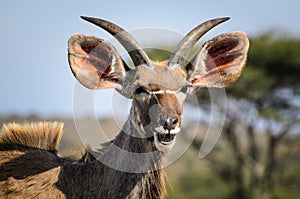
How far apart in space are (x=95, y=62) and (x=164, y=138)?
1.34m

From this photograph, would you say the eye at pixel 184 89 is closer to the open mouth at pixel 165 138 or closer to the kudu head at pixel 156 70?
the kudu head at pixel 156 70

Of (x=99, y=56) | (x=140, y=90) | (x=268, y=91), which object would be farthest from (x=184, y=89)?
(x=268, y=91)

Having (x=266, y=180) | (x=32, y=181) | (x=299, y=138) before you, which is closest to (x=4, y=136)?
(x=32, y=181)

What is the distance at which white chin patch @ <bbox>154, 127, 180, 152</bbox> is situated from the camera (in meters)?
6.26

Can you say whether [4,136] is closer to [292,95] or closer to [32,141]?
[32,141]

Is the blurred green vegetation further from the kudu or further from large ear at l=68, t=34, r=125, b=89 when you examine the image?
large ear at l=68, t=34, r=125, b=89

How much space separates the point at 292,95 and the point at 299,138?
298cm

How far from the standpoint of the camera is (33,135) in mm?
7559

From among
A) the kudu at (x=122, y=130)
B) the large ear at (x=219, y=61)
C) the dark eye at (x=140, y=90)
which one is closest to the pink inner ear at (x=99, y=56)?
the kudu at (x=122, y=130)

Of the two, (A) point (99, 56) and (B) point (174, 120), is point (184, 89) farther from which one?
(A) point (99, 56)

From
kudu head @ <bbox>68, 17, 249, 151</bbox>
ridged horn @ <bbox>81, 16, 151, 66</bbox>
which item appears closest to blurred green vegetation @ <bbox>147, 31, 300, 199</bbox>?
kudu head @ <bbox>68, 17, 249, 151</bbox>

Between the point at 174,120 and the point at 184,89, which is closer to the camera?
the point at 174,120

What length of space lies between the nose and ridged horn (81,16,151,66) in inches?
37.8

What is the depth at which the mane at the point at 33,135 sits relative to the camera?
750 cm
